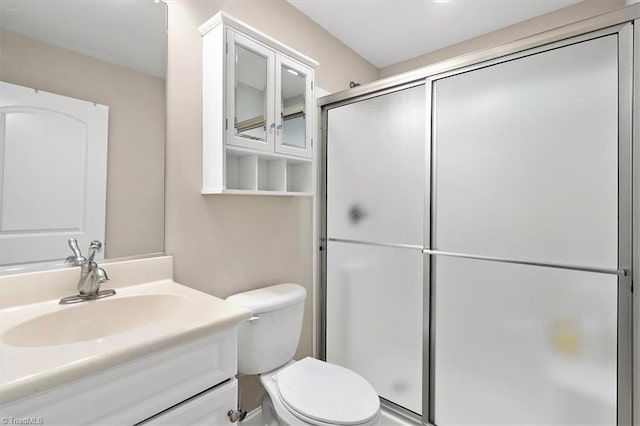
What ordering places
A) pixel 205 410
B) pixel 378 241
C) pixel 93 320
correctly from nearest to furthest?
1. pixel 205 410
2. pixel 93 320
3. pixel 378 241

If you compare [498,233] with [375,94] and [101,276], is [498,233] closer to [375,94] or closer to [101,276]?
[375,94]

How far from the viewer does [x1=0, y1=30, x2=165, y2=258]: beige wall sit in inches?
41.4

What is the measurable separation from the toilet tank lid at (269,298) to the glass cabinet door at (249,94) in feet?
2.39

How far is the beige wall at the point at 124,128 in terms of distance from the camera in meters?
1.05

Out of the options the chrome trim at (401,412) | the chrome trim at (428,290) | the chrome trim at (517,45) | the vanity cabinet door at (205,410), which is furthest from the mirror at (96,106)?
the chrome trim at (401,412)

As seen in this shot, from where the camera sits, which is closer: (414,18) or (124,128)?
(124,128)

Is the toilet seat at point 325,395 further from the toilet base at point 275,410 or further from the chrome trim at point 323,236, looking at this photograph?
the chrome trim at point 323,236

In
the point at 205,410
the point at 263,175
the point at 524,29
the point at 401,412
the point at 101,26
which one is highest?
the point at 524,29

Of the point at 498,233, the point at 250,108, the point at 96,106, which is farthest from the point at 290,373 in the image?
the point at 96,106

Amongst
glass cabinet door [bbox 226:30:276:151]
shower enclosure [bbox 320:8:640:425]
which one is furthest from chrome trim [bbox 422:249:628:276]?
glass cabinet door [bbox 226:30:276:151]

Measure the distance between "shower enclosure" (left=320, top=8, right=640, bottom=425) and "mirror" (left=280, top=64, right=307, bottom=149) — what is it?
373 mm

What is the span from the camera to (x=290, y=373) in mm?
1423

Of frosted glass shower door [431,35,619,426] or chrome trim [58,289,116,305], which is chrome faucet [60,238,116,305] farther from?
frosted glass shower door [431,35,619,426]

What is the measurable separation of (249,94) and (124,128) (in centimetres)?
55
